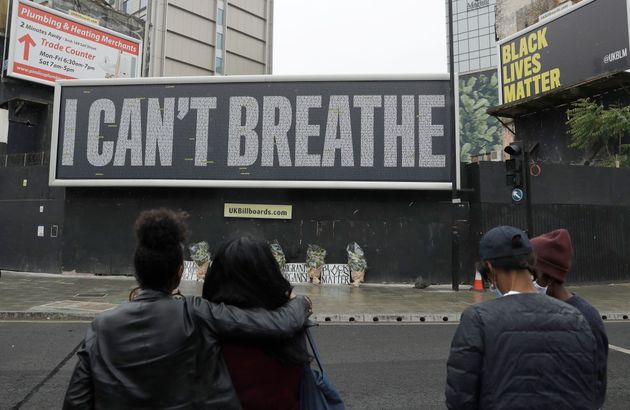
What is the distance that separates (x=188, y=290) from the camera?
12.8 metres

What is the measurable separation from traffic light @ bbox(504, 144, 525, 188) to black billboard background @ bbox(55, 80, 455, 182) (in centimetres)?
261

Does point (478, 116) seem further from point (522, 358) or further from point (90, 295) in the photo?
point (522, 358)

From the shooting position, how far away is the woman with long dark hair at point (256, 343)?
6.19 feet

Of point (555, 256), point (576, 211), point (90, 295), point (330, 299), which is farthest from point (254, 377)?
point (576, 211)

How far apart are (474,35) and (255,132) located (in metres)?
97.0

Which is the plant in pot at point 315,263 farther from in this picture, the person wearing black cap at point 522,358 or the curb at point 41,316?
the person wearing black cap at point 522,358

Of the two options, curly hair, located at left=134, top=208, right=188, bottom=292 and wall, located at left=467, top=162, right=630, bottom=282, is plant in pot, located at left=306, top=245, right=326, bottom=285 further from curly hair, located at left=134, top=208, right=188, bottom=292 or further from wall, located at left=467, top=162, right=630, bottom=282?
curly hair, located at left=134, top=208, right=188, bottom=292

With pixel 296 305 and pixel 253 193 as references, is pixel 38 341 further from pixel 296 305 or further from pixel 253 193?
pixel 253 193

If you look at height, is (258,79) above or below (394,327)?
above

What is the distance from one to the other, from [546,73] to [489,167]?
804cm

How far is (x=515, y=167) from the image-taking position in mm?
12398

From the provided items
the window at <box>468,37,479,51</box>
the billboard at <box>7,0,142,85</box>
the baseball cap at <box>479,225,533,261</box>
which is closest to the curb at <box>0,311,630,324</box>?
the baseball cap at <box>479,225,533,261</box>

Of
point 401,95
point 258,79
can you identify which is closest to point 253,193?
point 258,79

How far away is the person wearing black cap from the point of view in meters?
1.95
